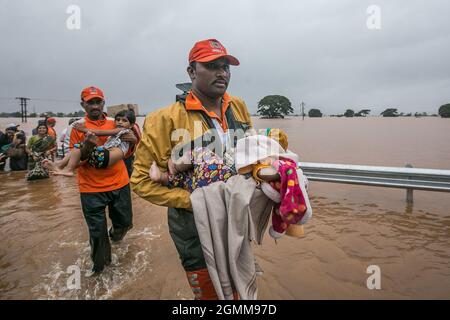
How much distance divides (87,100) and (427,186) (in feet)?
15.9

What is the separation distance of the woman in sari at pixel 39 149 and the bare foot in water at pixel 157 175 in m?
6.93

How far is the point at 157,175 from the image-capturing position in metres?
1.71

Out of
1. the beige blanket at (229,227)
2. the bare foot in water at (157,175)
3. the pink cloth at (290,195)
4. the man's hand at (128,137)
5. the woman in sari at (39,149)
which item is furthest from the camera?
the woman in sari at (39,149)

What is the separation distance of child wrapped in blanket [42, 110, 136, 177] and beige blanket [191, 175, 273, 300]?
177 cm

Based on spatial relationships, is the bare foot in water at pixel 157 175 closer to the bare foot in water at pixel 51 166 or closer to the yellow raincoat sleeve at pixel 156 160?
the yellow raincoat sleeve at pixel 156 160

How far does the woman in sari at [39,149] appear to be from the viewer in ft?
25.3

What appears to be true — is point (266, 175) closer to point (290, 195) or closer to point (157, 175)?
point (290, 195)

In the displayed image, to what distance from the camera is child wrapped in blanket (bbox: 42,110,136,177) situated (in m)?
2.79

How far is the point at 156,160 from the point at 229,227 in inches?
25.9

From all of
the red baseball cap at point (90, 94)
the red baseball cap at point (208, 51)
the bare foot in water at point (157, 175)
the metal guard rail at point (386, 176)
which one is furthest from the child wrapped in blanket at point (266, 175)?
the metal guard rail at point (386, 176)

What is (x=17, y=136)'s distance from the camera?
9.88 metres
